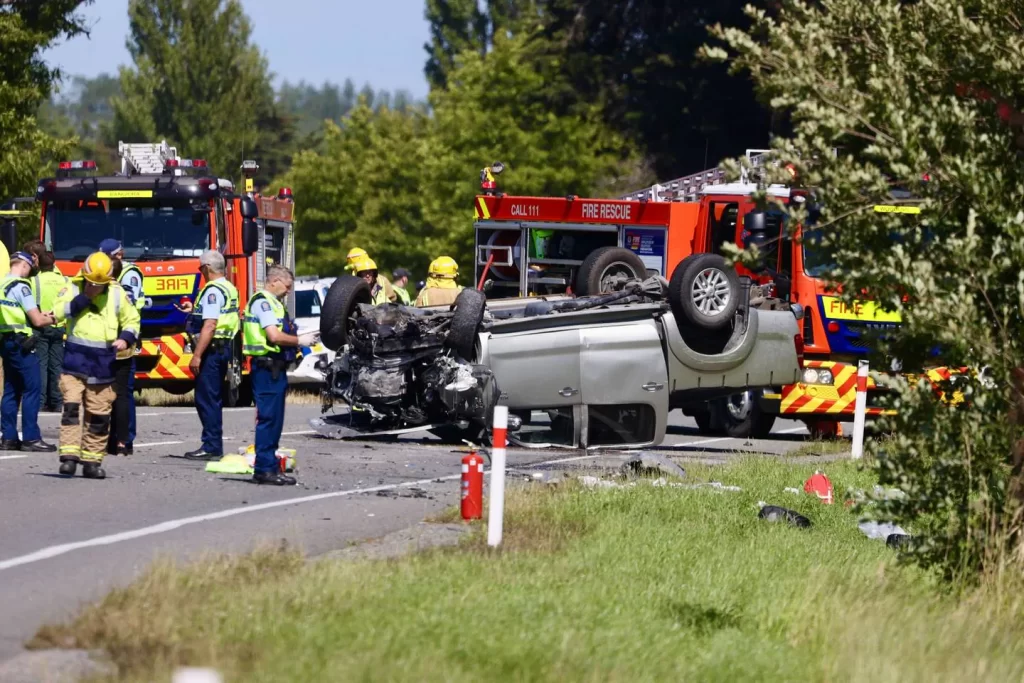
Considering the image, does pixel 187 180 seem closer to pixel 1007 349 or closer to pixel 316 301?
pixel 316 301

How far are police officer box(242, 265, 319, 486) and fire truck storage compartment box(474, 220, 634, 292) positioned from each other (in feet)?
31.5

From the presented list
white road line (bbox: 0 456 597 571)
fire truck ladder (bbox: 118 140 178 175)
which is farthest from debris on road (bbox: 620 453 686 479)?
fire truck ladder (bbox: 118 140 178 175)

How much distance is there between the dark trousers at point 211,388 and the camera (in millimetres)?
13219

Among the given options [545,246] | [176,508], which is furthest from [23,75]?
[176,508]

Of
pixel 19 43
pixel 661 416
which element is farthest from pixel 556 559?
pixel 19 43

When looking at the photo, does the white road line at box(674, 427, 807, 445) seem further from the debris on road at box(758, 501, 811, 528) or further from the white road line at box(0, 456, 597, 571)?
the debris on road at box(758, 501, 811, 528)

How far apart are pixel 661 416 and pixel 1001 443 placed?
24.9 ft

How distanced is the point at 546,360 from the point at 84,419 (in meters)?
4.51

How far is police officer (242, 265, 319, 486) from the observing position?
11.5 metres

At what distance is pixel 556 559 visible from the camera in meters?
8.52

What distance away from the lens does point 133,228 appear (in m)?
20.1

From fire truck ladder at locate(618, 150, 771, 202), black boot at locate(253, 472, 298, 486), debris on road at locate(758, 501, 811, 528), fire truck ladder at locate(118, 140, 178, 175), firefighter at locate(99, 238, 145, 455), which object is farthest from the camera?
fire truck ladder at locate(118, 140, 178, 175)

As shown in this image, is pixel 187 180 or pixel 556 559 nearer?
pixel 556 559

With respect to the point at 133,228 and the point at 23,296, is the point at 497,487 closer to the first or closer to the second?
the point at 23,296
